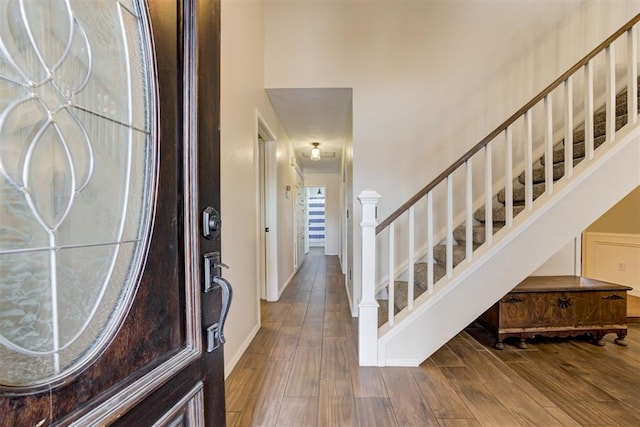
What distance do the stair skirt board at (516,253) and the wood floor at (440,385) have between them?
0.64 feet

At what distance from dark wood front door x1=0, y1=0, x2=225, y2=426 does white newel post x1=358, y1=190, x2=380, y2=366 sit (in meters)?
1.40

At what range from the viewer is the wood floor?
154 centimetres

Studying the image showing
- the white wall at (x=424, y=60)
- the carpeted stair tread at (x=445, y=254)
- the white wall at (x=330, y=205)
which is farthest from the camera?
the white wall at (x=330, y=205)

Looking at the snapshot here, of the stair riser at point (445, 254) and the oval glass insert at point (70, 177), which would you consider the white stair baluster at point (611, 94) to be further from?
the oval glass insert at point (70, 177)

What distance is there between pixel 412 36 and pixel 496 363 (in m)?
2.94

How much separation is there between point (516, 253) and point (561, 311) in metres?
0.85

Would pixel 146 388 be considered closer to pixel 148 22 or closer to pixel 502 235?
pixel 148 22

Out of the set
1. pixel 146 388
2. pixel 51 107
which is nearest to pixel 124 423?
pixel 146 388

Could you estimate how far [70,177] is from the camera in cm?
44

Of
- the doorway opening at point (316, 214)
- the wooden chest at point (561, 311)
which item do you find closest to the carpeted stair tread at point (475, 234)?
the wooden chest at point (561, 311)

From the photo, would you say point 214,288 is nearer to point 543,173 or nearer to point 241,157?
point 241,157

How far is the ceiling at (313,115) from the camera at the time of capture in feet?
10.1

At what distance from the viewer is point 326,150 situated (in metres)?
5.50

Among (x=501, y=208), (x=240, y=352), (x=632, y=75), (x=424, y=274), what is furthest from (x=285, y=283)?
(x=632, y=75)
